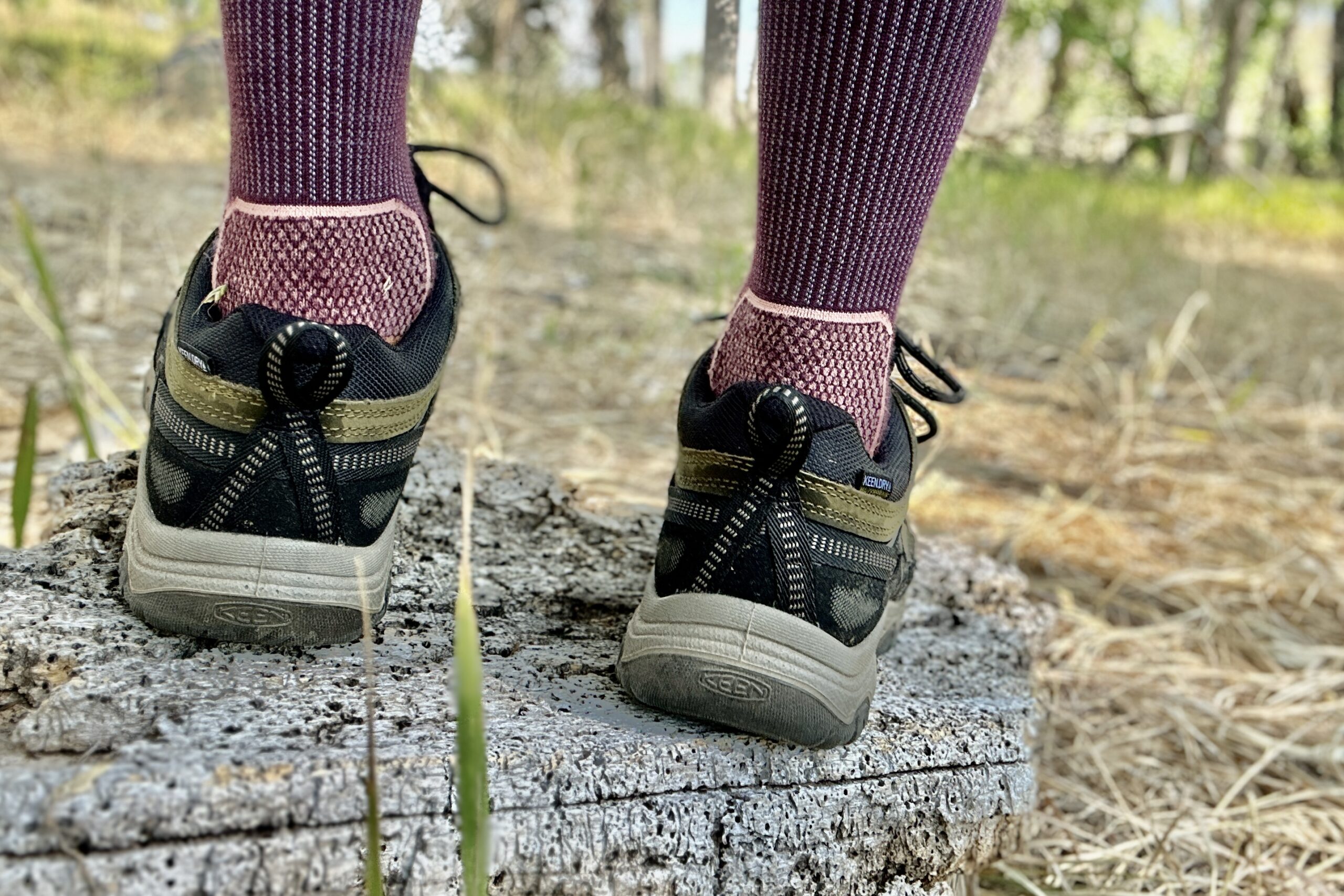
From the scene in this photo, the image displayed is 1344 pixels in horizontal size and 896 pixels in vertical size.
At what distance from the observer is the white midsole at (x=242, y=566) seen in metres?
0.82

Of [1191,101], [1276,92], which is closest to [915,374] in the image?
[1191,101]

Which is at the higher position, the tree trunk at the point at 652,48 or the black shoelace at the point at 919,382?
the black shoelace at the point at 919,382

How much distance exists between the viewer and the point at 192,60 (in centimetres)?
321

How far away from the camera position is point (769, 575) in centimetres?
85

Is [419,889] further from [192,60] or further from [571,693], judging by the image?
[192,60]

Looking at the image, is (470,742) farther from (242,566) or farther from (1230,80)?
(1230,80)

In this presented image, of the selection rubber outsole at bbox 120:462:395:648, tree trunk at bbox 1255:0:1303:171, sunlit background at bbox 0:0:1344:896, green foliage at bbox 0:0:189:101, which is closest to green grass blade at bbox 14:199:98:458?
sunlit background at bbox 0:0:1344:896

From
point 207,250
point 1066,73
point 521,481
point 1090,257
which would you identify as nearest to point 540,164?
point 1090,257

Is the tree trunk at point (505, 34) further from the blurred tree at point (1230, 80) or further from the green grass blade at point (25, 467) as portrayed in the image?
the blurred tree at point (1230, 80)

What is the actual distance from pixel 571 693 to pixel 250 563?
10.6 inches

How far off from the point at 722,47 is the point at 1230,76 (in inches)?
422

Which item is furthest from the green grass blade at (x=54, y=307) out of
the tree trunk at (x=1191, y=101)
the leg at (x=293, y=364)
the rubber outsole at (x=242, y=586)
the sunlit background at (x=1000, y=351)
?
the tree trunk at (x=1191, y=101)

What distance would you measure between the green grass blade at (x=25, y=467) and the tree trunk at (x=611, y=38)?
7560 mm

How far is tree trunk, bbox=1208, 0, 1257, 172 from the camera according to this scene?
9.84m
